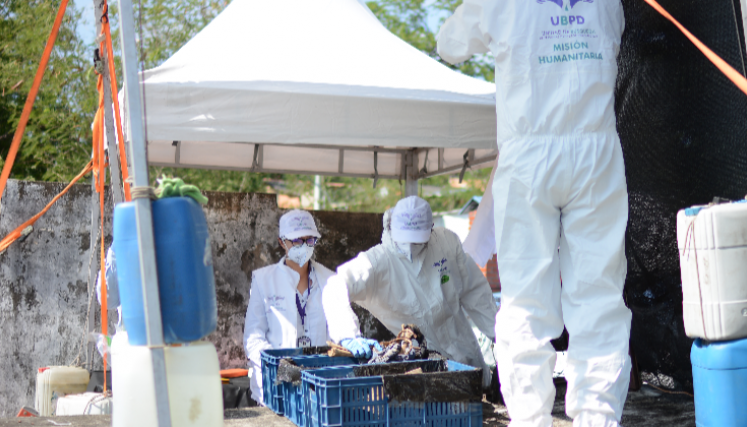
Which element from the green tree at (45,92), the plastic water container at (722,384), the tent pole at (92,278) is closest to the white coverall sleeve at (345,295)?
the plastic water container at (722,384)

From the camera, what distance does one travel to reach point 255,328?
13.8ft

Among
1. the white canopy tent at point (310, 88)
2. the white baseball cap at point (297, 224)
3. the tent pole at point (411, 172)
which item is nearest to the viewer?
the white canopy tent at point (310, 88)

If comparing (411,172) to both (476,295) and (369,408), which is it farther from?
(369,408)

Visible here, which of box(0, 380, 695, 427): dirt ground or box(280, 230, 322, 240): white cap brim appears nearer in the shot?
box(0, 380, 695, 427): dirt ground

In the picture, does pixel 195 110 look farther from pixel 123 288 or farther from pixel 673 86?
pixel 673 86

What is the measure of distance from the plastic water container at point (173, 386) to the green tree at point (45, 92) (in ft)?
26.6

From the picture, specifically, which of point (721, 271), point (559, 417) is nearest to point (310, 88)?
point (559, 417)

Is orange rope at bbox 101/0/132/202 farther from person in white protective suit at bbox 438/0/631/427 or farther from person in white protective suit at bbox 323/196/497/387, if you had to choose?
person in white protective suit at bbox 438/0/631/427

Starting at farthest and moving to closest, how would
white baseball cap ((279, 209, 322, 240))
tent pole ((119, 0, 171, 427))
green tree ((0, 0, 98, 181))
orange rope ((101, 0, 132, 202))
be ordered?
green tree ((0, 0, 98, 181)) < white baseball cap ((279, 209, 322, 240)) < orange rope ((101, 0, 132, 202)) < tent pole ((119, 0, 171, 427))

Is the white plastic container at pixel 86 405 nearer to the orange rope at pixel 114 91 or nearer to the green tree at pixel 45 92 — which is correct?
the orange rope at pixel 114 91

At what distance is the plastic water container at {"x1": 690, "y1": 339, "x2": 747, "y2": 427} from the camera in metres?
2.08

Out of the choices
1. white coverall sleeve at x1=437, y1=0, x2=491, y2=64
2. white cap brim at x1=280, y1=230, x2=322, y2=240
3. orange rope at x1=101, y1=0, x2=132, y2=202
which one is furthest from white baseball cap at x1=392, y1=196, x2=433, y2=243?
orange rope at x1=101, y1=0, x2=132, y2=202

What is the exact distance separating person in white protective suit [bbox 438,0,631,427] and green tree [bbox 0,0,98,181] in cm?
783

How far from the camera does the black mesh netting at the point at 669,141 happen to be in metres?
3.30
